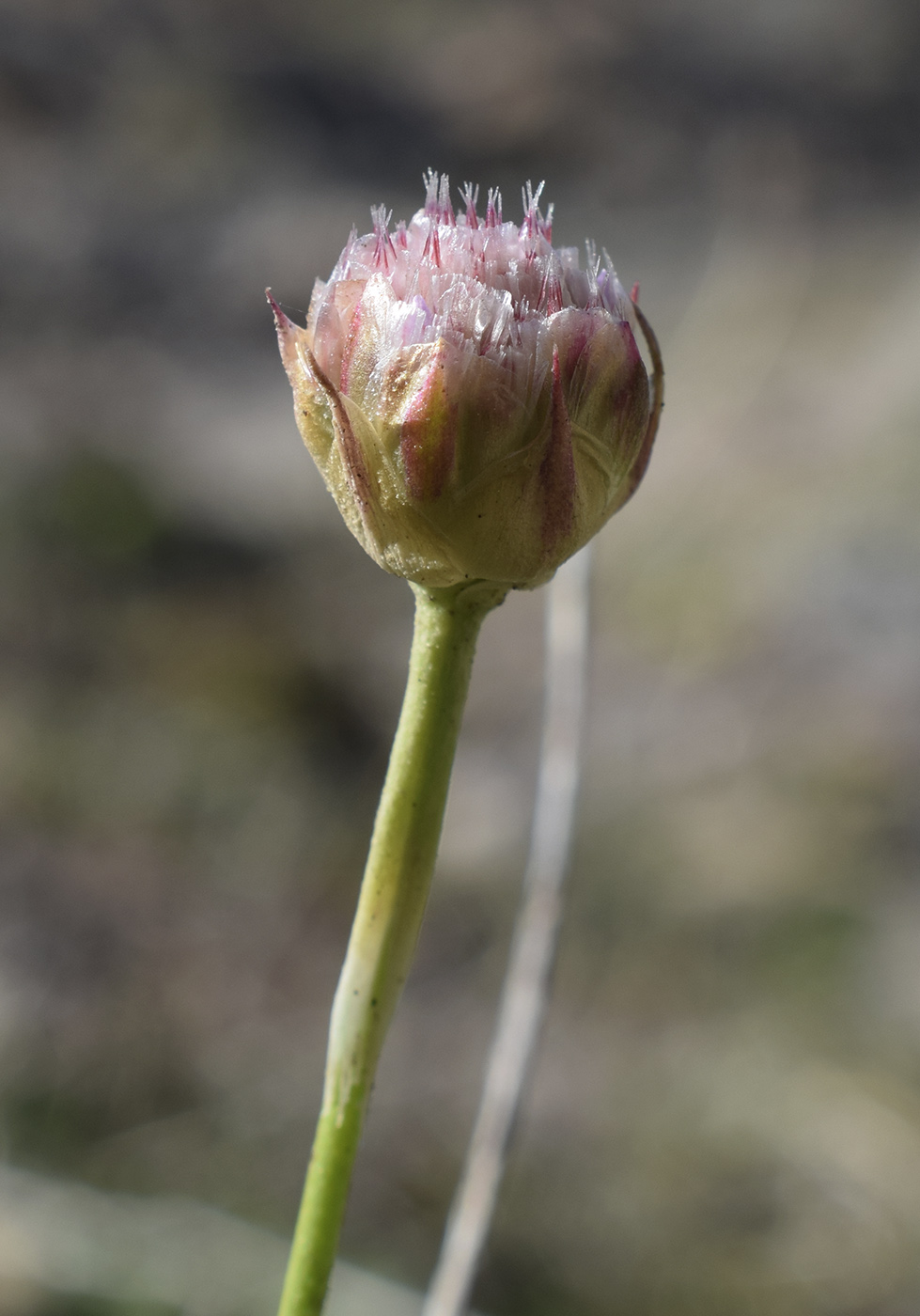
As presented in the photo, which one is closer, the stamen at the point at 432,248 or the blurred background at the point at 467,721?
the stamen at the point at 432,248

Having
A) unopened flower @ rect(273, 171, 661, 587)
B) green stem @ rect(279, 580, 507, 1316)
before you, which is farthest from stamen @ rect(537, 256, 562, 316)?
green stem @ rect(279, 580, 507, 1316)

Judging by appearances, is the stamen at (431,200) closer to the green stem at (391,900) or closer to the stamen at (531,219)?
the stamen at (531,219)

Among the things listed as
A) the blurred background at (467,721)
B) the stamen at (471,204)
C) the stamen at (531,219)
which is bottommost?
the stamen at (531,219)

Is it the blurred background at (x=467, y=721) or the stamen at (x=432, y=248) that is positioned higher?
the blurred background at (x=467, y=721)

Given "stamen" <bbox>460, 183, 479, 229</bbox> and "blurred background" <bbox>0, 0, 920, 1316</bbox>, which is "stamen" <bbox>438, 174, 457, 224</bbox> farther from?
"blurred background" <bbox>0, 0, 920, 1316</bbox>

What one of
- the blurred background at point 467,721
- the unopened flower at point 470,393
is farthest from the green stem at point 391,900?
the blurred background at point 467,721

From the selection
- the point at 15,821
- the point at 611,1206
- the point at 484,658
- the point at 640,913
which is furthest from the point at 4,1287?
the point at 484,658
